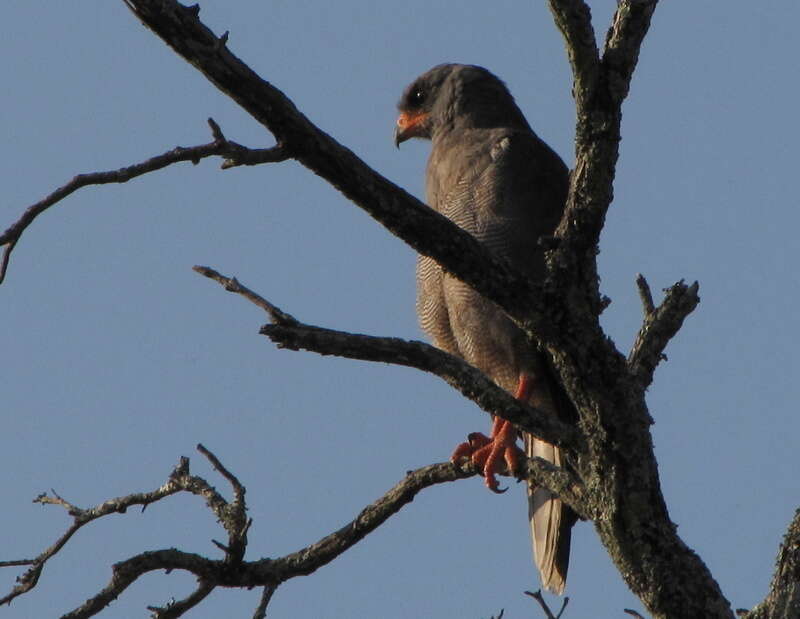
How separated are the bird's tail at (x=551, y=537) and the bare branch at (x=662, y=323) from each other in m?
2.18

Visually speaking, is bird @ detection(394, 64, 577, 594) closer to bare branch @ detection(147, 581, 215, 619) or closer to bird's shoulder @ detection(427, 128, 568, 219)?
bird's shoulder @ detection(427, 128, 568, 219)

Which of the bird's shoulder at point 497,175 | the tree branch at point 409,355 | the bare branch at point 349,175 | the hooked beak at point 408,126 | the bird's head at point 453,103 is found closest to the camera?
the bare branch at point 349,175

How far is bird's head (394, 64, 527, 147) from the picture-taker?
752 centimetres

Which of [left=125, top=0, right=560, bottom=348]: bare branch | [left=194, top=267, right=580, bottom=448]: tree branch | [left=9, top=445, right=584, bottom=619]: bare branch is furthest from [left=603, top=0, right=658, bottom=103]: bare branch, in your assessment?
[left=9, top=445, right=584, bottom=619]: bare branch

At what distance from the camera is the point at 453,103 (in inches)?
302

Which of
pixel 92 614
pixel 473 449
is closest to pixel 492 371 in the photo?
pixel 473 449

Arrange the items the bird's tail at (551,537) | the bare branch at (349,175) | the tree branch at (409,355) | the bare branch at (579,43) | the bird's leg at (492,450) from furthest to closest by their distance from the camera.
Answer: the bird's tail at (551,537) → the bird's leg at (492,450) → the bare branch at (579,43) → the tree branch at (409,355) → the bare branch at (349,175)

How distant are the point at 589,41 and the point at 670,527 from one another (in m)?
1.50

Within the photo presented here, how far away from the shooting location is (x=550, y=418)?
4270mm

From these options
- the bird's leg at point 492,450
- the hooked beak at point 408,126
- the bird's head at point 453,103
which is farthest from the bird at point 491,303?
the hooked beak at point 408,126

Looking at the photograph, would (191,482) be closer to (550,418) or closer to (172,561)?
(172,561)

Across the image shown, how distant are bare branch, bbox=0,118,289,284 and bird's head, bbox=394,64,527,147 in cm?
400

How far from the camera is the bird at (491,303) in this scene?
6.32m

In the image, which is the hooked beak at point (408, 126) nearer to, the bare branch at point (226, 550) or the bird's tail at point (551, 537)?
the bird's tail at point (551, 537)
